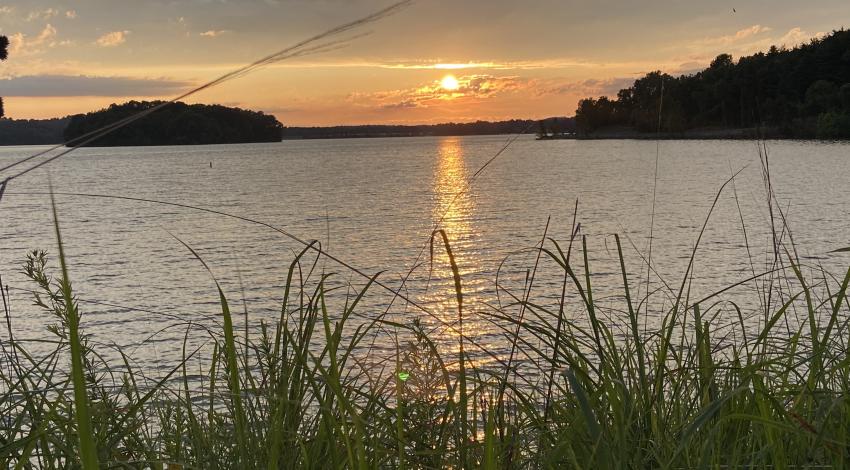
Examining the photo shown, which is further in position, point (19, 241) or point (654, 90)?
point (19, 241)

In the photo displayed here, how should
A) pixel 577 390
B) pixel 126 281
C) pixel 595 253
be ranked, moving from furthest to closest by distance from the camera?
1. pixel 595 253
2. pixel 126 281
3. pixel 577 390

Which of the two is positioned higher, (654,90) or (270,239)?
(654,90)

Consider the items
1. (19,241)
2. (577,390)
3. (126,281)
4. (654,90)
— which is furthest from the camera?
(19,241)

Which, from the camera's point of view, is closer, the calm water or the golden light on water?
the golden light on water

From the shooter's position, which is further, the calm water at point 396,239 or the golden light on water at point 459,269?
the calm water at point 396,239

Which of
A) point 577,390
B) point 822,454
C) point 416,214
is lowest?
point 416,214

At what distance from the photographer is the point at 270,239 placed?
110 ft

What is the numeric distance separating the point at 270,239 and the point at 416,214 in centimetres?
1298

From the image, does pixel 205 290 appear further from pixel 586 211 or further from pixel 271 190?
pixel 271 190


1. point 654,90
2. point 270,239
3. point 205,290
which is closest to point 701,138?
point 270,239

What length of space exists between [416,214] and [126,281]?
22782mm

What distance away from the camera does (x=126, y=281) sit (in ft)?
78.4

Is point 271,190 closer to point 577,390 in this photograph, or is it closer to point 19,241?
point 19,241

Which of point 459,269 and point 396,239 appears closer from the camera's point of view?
point 459,269
